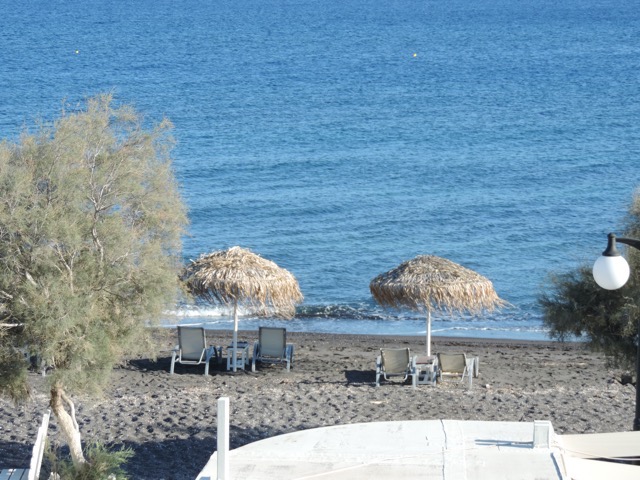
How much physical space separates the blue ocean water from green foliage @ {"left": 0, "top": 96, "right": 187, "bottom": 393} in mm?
1403

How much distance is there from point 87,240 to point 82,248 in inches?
3.3

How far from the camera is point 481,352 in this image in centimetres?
1894

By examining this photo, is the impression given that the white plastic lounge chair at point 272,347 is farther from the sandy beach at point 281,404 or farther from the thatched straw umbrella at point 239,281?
the thatched straw umbrella at point 239,281

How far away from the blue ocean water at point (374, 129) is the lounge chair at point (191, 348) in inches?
207

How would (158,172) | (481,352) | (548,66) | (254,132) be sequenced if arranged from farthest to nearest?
1. (548,66)
2. (254,132)
3. (481,352)
4. (158,172)

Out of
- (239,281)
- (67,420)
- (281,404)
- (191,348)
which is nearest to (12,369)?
(67,420)

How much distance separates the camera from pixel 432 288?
48.4ft

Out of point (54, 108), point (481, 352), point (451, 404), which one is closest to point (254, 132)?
point (54, 108)

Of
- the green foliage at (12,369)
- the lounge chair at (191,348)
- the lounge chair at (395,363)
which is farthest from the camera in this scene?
the lounge chair at (191,348)

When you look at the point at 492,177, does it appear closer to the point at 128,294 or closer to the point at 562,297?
the point at 562,297

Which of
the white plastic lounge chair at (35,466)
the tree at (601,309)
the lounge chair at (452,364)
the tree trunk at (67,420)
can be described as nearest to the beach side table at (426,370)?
the lounge chair at (452,364)

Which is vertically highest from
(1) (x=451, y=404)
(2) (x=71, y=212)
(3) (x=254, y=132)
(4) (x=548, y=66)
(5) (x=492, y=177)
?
(4) (x=548, y=66)

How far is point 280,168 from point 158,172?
3183 cm

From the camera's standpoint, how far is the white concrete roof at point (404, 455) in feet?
21.5
